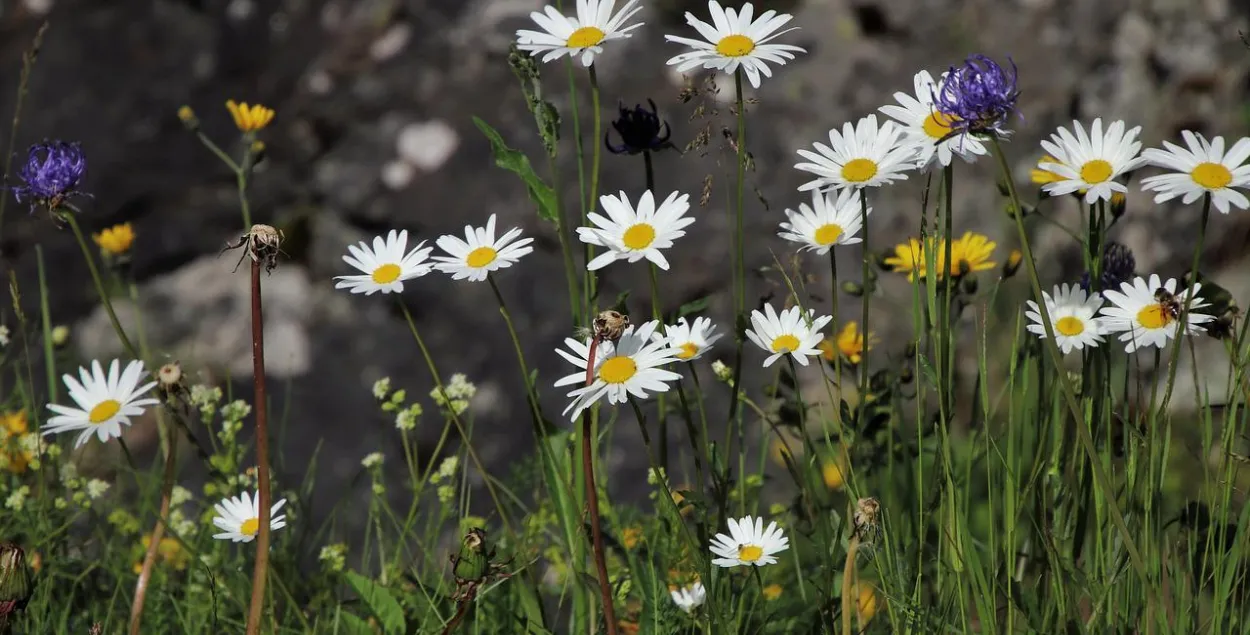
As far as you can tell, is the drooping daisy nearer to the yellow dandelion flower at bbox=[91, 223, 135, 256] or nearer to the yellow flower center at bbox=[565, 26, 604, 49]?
the yellow flower center at bbox=[565, 26, 604, 49]

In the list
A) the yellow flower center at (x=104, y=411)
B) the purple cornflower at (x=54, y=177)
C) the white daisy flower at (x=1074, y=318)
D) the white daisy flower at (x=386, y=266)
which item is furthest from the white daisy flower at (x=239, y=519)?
the white daisy flower at (x=1074, y=318)

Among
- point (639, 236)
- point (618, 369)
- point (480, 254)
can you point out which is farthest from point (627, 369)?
point (480, 254)

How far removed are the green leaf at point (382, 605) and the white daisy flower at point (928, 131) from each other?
2.78 feet

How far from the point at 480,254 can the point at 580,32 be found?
279mm

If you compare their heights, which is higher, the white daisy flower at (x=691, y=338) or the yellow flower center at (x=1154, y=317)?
the yellow flower center at (x=1154, y=317)

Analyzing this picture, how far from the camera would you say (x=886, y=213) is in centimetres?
264

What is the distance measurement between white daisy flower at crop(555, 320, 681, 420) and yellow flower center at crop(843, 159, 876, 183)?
0.28m

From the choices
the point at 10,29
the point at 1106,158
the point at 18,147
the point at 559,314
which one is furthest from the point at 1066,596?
the point at 10,29

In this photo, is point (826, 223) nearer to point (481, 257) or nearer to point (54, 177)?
point (481, 257)

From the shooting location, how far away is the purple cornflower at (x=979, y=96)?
1.03 metres

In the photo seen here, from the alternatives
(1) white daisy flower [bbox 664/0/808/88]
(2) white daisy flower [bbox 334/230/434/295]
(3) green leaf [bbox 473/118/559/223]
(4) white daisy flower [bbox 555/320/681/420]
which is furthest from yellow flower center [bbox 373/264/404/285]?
(1) white daisy flower [bbox 664/0/808/88]

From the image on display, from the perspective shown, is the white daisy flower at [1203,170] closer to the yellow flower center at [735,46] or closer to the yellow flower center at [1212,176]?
the yellow flower center at [1212,176]

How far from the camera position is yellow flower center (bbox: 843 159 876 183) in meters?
1.23

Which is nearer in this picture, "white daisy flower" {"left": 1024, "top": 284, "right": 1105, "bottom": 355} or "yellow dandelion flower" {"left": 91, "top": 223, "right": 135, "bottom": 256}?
"white daisy flower" {"left": 1024, "top": 284, "right": 1105, "bottom": 355}
